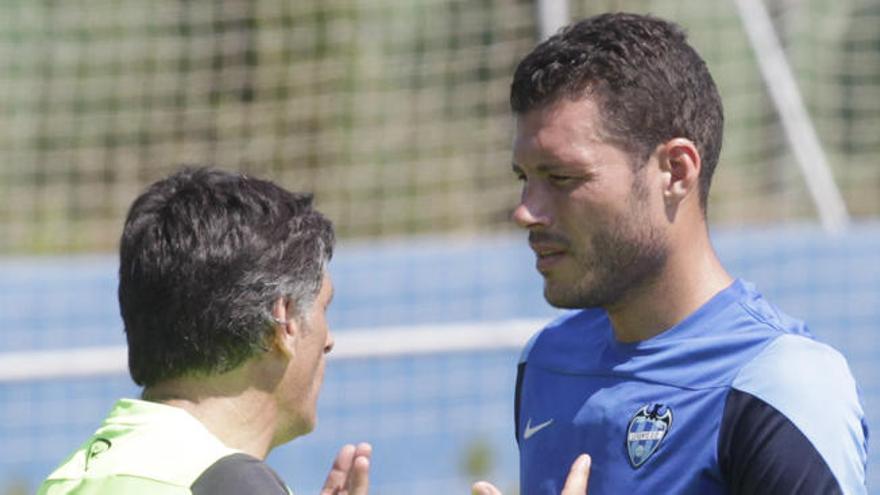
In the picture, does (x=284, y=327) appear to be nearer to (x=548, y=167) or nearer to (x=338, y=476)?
(x=338, y=476)

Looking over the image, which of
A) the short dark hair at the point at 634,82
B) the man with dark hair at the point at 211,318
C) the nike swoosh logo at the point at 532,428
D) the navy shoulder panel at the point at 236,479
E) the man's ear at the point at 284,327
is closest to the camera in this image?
the navy shoulder panel at the point at 236,479

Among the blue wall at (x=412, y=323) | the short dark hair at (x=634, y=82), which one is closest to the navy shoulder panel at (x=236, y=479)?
the short dark hair at (x=634, y=82)

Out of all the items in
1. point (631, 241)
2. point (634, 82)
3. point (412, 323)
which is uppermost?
point (634, 82)

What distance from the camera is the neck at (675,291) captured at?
301cm

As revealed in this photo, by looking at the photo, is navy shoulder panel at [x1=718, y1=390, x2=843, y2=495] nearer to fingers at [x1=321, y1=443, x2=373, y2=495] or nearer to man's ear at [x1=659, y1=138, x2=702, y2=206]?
man's ear at [x1=659, y1=138, x2=702, y2=206]

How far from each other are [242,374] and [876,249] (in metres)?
5.22

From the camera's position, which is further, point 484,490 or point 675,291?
point 675,291

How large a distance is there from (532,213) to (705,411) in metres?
0.51

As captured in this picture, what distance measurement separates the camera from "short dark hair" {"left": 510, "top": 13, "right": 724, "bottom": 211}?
9.75 ft

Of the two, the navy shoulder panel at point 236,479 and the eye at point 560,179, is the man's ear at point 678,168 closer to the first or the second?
the eye at point 560,179

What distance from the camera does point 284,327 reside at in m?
2.72

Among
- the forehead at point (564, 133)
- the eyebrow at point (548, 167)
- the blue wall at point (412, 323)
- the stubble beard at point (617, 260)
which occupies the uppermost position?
the forehead at point (564, 133)

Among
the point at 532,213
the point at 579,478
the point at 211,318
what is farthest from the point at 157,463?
the point at 532,213

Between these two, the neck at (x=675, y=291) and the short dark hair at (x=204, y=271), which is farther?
the neck at (x=675, y=291)
